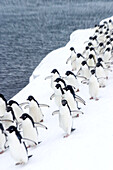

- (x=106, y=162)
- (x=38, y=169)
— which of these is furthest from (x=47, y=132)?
(x=106, y=162)

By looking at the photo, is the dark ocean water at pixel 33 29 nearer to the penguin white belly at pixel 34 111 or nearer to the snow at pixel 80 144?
the penguin white belly at pixel 34 111

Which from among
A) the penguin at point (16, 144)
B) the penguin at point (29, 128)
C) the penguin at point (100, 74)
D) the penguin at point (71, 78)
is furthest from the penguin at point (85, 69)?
the penguin at point (16, 144)

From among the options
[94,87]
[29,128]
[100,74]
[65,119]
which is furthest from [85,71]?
[29,128]

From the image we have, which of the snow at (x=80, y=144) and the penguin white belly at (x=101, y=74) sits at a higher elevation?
the penguin white belly at (x=101, y=74)

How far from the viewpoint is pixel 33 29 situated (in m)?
39.8

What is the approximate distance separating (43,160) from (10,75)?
53.7ft

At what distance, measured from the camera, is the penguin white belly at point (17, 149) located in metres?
8.03

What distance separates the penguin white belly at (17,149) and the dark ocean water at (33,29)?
12628 mm

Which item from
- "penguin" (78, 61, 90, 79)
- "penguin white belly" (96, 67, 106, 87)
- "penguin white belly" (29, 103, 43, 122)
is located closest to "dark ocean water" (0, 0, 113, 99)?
"penguin" (78, 61, 90, 79)

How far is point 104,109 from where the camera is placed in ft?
35.1

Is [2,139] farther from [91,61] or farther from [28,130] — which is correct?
[91,61]

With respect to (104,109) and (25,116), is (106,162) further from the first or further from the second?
(104,109)

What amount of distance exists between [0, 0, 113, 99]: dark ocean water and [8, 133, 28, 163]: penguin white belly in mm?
12628

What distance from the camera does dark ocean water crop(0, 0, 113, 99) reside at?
25078mm
